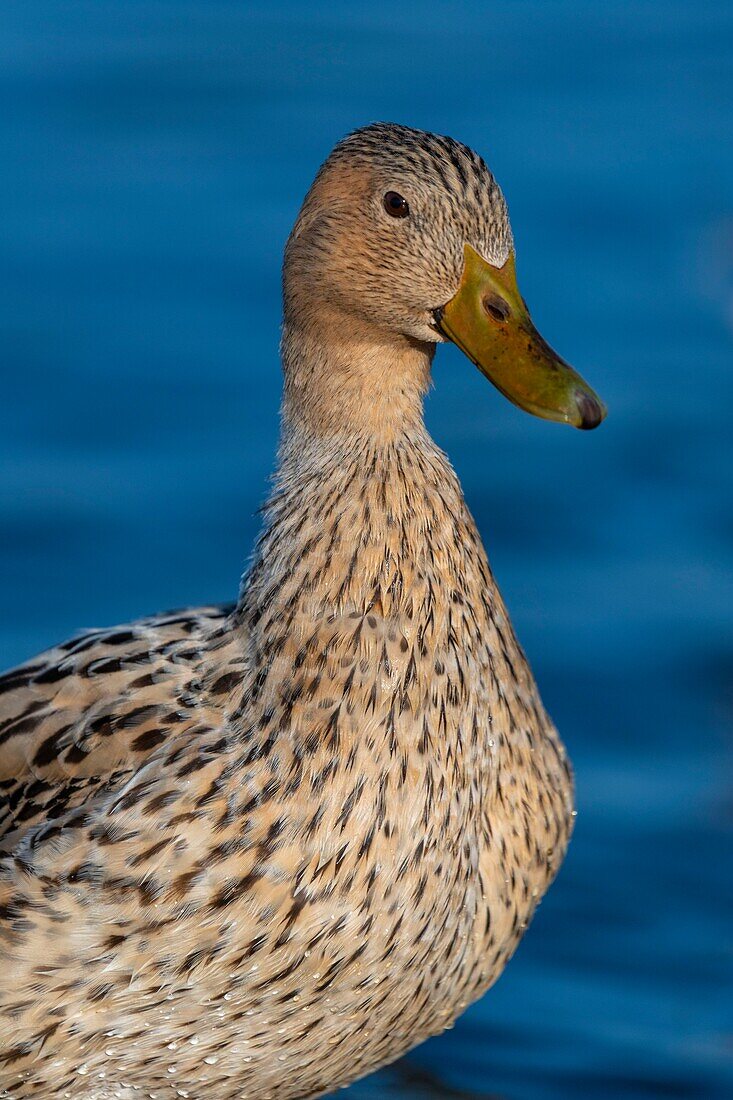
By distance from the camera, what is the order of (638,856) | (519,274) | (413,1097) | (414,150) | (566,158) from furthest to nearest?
(566,158) < (519,274) < (638,856) < (413,1097) < (414,150)

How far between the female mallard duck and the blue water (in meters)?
1.30

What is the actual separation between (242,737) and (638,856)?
2164 mm

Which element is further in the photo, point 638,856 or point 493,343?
point 638,856

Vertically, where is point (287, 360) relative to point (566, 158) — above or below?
below

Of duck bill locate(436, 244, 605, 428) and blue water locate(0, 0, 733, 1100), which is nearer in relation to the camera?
duck bill locate(436, 244, 605, 428)

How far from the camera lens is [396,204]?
4.62 meters

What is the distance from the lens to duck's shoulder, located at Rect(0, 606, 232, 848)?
486 cm

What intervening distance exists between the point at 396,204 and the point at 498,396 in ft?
12.3

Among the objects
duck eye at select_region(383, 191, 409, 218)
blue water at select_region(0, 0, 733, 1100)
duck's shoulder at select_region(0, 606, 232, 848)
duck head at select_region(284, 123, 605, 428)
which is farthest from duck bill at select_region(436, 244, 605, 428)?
blue water at select_region(0, 0, 733, 1100)

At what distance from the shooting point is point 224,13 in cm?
1012

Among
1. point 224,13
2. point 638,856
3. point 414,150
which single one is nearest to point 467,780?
point 414,150

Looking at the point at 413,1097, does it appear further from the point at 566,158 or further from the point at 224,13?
the point at 224,13

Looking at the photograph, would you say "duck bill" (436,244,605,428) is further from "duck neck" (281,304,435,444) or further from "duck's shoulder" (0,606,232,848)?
"duck's shoulder" (0,606,232,848)

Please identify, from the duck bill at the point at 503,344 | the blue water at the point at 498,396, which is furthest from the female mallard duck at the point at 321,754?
the blue water at the point at 498,396
